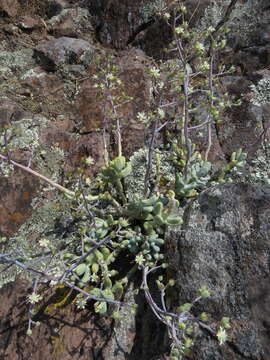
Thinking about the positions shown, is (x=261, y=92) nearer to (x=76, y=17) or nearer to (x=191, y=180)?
(x=191, y=180)

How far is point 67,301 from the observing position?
9.19 ft

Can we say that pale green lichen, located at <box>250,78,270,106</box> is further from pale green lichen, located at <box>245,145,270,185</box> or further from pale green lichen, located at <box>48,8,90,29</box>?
pale green lichen, located at <box>48,8,90,29</box>

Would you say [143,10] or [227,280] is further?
[143,10]

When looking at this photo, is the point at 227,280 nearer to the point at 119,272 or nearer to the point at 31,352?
the point at 119,272

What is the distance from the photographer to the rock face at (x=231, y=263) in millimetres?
2111

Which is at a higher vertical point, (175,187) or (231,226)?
(175,187)

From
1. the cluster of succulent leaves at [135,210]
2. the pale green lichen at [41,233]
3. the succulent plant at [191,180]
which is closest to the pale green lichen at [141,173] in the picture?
the cluster of succulent leaves at [135,210]

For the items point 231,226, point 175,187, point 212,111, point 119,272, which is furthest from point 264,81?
point 119,272

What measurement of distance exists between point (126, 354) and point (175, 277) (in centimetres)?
75

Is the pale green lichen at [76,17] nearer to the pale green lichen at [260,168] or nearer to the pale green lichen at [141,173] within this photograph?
the pale green lichen at [141,173]

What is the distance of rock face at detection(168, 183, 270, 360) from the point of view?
2111mm

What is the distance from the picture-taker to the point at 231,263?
2.34 meters

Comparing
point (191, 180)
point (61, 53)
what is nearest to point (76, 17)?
point (61, 53)

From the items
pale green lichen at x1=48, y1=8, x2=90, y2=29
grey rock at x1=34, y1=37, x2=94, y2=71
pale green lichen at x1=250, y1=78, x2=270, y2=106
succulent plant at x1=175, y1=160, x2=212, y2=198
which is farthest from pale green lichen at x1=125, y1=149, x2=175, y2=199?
pale green lichen at x1=48, y1=8, x2=90, y2=29
